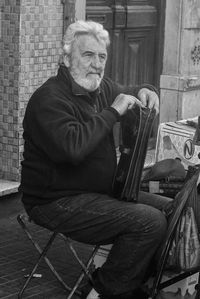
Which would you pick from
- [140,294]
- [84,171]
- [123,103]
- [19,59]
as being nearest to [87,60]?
[123,103]

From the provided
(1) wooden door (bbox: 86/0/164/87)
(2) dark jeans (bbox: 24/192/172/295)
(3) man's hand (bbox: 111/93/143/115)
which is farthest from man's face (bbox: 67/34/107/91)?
(1) wooden door (bbox: 86/0/164/87)

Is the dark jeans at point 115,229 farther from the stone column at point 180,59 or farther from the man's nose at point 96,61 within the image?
the stone column at point 180,59

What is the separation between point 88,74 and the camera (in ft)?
17.1

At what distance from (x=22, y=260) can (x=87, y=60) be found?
1648 millimetres

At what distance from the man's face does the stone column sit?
11.7 ft

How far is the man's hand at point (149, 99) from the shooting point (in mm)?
5422

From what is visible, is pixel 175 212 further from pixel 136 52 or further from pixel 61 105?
pixel 136 52

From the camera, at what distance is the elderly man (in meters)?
4.97

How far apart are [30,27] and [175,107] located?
7.34ft

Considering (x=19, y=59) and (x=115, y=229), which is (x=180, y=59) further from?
(x=115, y=229)

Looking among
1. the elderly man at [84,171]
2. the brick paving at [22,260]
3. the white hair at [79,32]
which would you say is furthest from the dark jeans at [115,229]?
the white hair at [79,32]

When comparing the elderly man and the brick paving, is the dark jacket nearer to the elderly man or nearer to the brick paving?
the elderly man

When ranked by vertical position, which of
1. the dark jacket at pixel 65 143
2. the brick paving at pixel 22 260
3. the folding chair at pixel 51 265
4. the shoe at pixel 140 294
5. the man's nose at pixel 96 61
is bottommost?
the brick paving at pixel 22 260

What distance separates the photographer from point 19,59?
6.98 m
